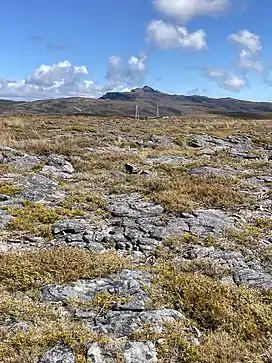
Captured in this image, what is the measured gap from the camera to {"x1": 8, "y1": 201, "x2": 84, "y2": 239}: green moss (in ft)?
34.1

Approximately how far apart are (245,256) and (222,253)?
520mm

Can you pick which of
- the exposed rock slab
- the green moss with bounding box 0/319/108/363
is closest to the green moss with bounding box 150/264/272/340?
the exposed rock slab

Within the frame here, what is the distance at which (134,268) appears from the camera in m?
8.33

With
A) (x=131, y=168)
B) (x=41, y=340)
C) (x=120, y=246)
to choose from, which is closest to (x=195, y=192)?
(x=120, y=246)

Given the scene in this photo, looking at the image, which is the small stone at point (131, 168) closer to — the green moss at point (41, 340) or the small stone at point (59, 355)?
the green moss at point (41, 340)

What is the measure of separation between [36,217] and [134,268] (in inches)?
165

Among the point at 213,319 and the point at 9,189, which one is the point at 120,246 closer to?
the point at 213,319

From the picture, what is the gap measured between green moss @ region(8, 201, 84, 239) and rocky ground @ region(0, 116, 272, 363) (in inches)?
1.1

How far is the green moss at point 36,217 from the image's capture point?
10.4 metres

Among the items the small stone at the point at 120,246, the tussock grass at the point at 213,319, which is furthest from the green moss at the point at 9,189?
the tussock grass at the point at 213,319

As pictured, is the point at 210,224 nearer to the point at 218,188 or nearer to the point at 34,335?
the point at 218,188

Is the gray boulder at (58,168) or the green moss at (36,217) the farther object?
the gray boulder at (58,168)

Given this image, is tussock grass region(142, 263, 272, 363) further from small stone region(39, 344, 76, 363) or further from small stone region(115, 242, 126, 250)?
small stone region(115, 242, 126, 250)

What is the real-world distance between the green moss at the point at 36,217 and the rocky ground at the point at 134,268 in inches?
1.1
